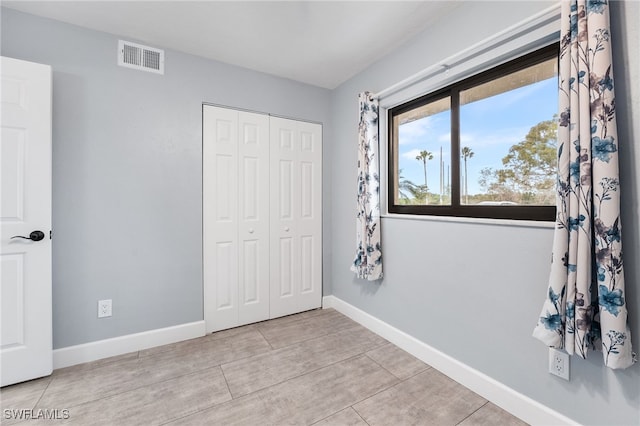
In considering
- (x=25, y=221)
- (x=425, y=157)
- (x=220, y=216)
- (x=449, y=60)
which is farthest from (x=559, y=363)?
→ (x=25, y=221)

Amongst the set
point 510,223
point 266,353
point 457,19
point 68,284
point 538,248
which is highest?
point 457,19

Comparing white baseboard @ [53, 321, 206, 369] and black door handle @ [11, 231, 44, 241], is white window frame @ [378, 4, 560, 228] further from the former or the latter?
black door handle @ [11, 231, 44, 241]

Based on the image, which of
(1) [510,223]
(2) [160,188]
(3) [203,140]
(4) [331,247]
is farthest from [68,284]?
(1) [510,223]

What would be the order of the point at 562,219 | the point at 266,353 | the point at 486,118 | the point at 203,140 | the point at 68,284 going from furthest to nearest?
Answer: the point at 203,140 < the point at 266,353 < the point at 68,284 < the point at 486,118 < the point at 562,219

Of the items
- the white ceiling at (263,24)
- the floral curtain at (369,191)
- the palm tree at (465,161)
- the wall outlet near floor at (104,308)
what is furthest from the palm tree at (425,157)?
the wall outlet near floor at (104,308)

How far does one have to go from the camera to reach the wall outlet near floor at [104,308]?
81.2 inches

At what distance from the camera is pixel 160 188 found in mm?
2260

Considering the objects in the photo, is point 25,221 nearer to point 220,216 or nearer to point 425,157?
point 220,216

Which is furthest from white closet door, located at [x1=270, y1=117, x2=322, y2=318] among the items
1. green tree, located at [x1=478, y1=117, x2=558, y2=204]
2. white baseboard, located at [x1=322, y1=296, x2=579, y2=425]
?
green tree, located at [x1=478, y1=117, x2=558, y2=204]

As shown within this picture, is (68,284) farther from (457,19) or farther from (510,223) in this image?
(457,19)

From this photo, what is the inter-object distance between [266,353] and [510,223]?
1.89 meters

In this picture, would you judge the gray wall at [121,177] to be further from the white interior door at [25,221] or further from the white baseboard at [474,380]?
the white baseboard at [474,380]

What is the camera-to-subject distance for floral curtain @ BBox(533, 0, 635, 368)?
111cm

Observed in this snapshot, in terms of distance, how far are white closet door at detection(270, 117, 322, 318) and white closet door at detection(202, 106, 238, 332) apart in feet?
1.23
